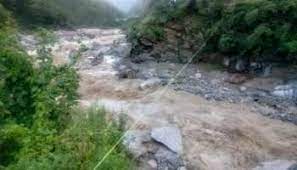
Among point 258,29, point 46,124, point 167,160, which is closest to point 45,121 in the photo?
point 46,124

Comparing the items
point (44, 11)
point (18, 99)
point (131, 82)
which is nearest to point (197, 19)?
point (131, 82)

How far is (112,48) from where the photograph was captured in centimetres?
1124

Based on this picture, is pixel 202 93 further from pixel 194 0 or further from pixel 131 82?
pixel 194 0

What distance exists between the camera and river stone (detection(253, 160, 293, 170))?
554 centimetres

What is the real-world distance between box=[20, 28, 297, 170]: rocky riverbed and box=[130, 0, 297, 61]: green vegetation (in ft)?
1.42

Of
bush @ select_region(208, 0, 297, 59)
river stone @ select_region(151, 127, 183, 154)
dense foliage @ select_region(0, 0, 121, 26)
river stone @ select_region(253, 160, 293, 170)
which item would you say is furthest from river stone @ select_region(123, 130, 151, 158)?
dense foliage @ select_region(0, 0, 121, 26)

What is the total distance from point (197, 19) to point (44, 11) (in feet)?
24.0

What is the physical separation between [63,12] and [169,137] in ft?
36.5

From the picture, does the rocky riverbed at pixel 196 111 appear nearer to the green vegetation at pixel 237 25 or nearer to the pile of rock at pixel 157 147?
the pile of rock at pixel 157 147

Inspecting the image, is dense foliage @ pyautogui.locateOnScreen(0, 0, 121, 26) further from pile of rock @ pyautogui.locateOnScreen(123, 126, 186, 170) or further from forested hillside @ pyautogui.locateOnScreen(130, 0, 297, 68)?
pile of rock @ pyautogui.locateOnScreen(123, 126, 186, 170)

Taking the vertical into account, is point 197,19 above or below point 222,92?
above

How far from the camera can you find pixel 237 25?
854cm

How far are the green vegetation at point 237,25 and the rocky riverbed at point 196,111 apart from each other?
0.43 meters

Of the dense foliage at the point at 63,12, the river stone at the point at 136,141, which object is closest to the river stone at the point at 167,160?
the river stone at the point at 136,141
